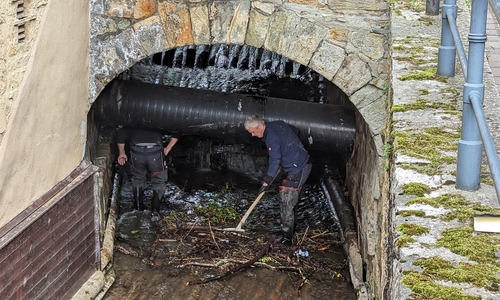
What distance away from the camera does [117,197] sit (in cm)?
781

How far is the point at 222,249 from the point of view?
6992 mm

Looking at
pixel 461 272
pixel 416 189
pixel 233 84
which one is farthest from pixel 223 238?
pixel 461 272

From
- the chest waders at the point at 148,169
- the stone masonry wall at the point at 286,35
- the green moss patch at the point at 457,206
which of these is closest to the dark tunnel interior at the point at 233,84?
the chest waders at the point at 148,169

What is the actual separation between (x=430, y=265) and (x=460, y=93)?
1.68 meters

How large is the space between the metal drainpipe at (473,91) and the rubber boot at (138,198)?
5.57 meters

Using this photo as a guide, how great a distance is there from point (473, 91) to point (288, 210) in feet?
15.9

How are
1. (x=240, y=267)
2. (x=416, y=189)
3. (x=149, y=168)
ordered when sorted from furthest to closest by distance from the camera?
(x=149, y=168) → (x=240, y=267) → (x=416, y=189)

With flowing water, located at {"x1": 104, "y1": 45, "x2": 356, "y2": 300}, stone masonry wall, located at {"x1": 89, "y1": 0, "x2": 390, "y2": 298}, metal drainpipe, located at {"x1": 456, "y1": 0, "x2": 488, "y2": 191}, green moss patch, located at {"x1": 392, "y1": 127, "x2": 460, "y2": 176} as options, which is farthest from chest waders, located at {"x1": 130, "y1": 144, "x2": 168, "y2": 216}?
metal drainpipe, located at {"x1": 456, "y1": 0, "x2": 488, "y2": 191}

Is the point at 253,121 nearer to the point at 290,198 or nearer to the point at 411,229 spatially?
the point at 290,198

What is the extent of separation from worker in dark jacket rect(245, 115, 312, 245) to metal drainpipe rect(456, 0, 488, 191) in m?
4.00

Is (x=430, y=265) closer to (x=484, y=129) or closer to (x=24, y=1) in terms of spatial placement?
(x=484, y=129)

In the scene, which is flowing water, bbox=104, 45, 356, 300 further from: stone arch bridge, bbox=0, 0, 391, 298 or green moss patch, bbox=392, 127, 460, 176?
green moss patch, bbox=392, 127, 460, 176

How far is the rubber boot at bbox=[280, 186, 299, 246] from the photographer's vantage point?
7297 millimetres

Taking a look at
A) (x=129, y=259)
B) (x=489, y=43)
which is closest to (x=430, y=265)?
(x=489, y=43)
